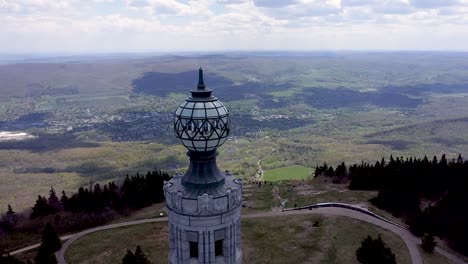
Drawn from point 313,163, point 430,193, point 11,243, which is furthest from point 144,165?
point 430,193

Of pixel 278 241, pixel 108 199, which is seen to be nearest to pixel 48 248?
pixel 108 199

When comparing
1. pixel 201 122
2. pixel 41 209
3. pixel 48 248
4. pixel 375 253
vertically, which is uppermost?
pixel 201 122

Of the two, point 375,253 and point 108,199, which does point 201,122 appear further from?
point 108,199

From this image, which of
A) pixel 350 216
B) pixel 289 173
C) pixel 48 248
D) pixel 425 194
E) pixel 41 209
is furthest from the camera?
pixel 289 173

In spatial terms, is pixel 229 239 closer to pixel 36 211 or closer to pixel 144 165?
pixel 36 211

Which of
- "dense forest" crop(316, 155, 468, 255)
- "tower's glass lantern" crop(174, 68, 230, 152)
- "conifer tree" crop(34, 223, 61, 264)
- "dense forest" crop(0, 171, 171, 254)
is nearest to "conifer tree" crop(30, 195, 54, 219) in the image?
"dense forest" crop(0, 171, 171, 254)

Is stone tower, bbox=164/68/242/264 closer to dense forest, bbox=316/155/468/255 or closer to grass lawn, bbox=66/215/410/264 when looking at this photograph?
grass lawn, bbox=66/215/410/264
